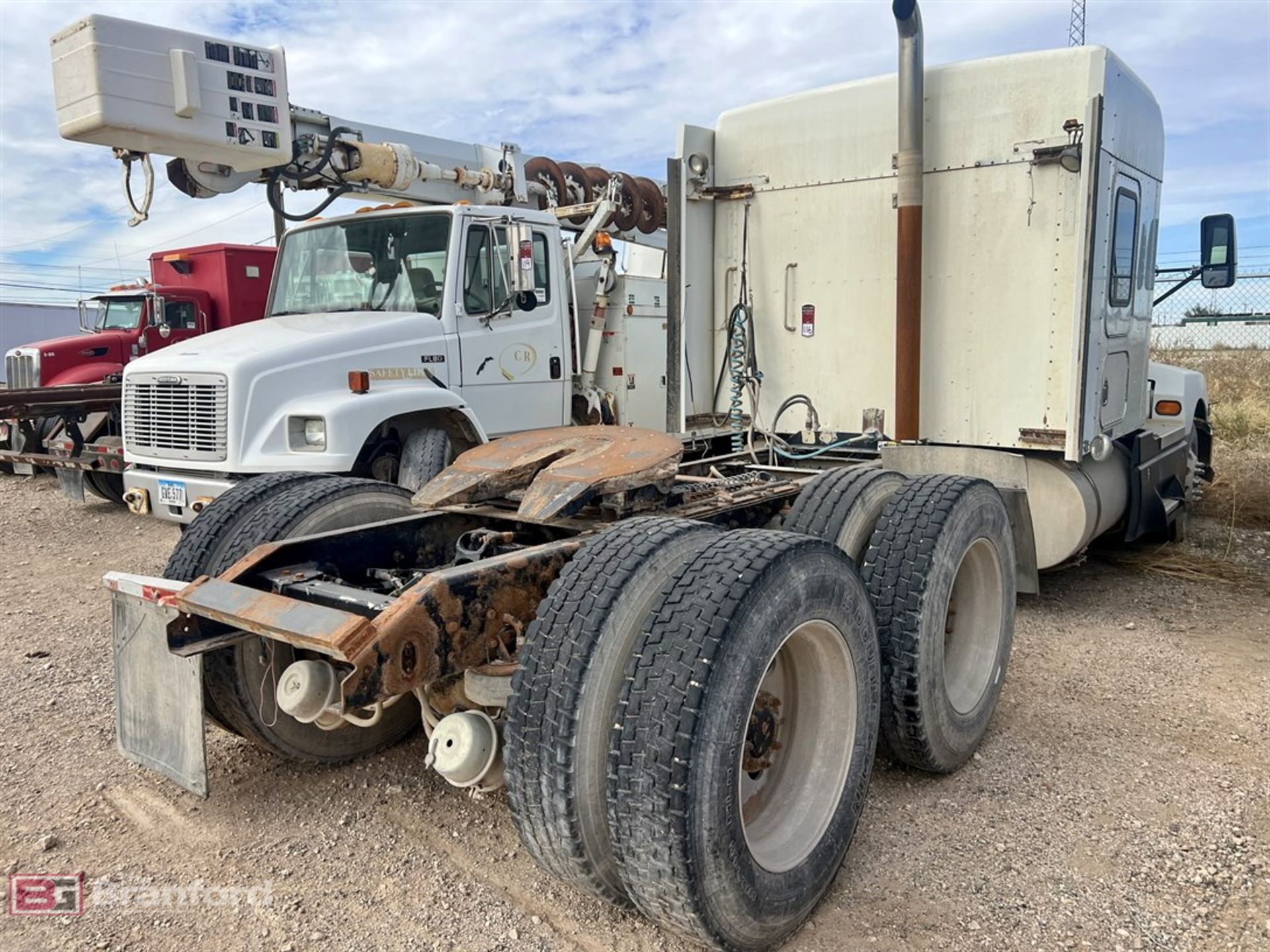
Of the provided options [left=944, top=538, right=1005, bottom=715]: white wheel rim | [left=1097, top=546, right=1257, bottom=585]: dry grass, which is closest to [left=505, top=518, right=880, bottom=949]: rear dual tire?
[left=944, top=538, right=1005, bottom=715]: white wheel rim

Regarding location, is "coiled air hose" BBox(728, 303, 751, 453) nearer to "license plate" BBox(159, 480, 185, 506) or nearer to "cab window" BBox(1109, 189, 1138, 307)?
"cab window" BBox(1109, 189, 1138, 307)

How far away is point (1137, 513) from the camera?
641 centimetres

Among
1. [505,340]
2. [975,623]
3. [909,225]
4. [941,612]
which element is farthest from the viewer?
[505,340]

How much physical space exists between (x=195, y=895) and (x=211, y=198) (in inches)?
244

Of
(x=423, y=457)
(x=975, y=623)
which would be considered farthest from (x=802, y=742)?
(x=423, y=457)

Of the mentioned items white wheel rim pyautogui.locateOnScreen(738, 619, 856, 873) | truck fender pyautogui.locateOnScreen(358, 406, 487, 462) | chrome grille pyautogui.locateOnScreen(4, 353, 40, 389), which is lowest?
white wheel rim pyautogui.locateOnScreen(738, 619, 856, 873)

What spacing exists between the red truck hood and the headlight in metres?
7.86

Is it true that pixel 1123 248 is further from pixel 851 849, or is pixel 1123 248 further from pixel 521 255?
pixel 851 849

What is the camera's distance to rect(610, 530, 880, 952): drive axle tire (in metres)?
2.32

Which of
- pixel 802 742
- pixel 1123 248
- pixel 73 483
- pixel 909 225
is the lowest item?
pixel 802 742

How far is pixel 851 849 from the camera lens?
316 centimetres

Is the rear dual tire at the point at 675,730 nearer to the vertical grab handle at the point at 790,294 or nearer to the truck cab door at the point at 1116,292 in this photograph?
the truck cab door at the point at 1116,292

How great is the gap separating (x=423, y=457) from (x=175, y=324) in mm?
8439

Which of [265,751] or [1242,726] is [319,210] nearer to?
[265,751]
